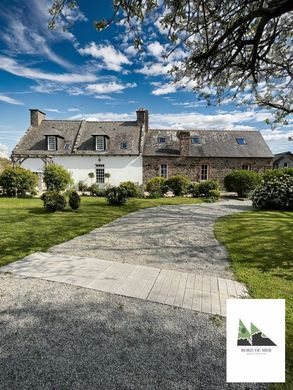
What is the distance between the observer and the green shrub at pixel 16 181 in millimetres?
17531

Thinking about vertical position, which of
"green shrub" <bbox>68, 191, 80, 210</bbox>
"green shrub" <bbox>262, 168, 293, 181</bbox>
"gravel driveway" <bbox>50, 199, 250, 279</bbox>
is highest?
"green shrub" <bbox>262, 168, 293, 181</bbox>

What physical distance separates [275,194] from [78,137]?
63.3 feet

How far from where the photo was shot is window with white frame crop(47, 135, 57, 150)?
77.7ft

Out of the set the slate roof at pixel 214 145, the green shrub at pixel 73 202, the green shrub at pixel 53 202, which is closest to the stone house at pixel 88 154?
the slate roof at pixel 214 145

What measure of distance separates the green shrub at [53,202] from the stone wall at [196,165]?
1331 cm

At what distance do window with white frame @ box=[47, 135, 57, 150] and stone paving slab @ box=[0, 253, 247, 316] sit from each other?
20.8 m

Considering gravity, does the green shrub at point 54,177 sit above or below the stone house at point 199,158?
below

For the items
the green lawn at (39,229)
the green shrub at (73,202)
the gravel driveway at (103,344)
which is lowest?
the gravel driveway at (103,344)

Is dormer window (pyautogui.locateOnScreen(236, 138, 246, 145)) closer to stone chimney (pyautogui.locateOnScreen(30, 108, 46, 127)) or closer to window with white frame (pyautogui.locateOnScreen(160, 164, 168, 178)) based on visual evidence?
window with white frame (pyautogui.locateOnScreen(160, 164, 168, 178))

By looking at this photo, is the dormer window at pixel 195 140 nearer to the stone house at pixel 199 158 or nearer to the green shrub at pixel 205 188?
the stone house at pixel 199 158

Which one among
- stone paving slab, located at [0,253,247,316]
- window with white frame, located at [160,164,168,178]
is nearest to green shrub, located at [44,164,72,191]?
window with white frame, located at [160,164,168,178]

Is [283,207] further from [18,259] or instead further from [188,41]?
[18,259]

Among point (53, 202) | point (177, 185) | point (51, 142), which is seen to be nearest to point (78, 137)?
point (51, 142)

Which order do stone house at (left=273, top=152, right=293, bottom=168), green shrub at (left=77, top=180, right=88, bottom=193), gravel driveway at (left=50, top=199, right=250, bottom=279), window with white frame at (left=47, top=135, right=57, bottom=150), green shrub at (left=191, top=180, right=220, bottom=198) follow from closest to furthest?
1. gravel driveway at (left=50, top=199, right=250, bottom=279)
2. green shrub at (left=191, top=180, right=220, bottom=198)
3. green shrub at (left=77, top=180, right=88, bottom=193)
4. window with white frame at (left=47, top=135, right=57, bottom=150)
5. stone house at (left=273, top=152, right=293, bottom=168)
